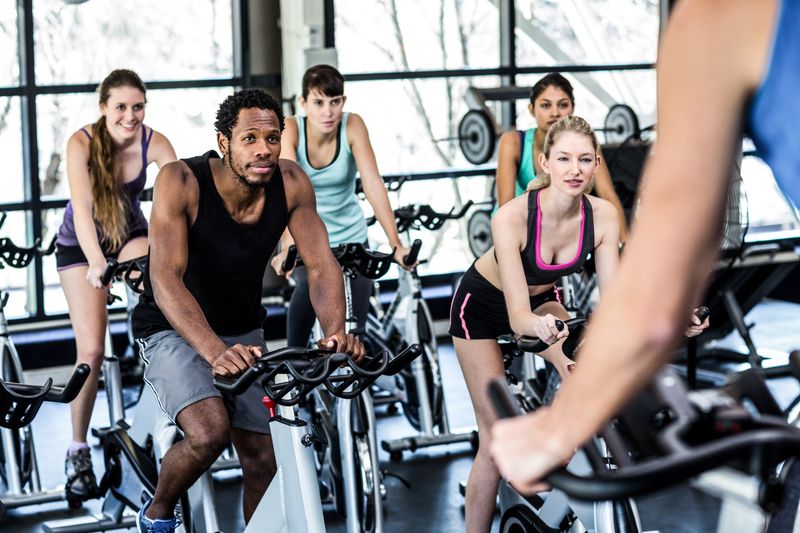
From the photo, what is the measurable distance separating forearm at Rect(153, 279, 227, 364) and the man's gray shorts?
12 cm

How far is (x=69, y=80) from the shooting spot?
656 cm

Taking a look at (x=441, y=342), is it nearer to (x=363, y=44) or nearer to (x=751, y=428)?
(x=363, y=44)

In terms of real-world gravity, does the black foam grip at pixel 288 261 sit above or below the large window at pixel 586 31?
below

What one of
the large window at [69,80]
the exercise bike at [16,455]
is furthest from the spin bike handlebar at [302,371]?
the large window at [69,80]

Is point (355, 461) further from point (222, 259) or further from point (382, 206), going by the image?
point (382, 206)

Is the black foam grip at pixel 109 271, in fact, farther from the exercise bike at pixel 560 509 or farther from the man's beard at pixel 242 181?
the exercise bike at pixel 560 509

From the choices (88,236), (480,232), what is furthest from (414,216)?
(88,236)

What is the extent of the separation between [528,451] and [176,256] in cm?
201

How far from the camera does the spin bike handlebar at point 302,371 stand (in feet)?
7.77

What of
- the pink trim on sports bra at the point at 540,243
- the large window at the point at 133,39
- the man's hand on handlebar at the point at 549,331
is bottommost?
the man's hand on handlebar at the point at 549,331

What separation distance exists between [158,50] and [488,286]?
13.9 ft

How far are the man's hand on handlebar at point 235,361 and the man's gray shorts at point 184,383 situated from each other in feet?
1.38

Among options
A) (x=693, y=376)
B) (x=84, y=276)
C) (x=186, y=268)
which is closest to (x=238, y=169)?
(x=186, y=268)

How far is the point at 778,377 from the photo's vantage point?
599cm
